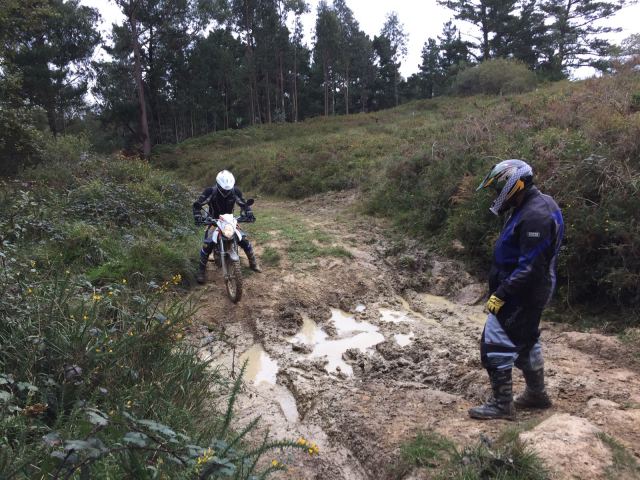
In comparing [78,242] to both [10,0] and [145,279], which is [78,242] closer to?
[145,279]

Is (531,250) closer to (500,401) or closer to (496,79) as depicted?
(500,401)

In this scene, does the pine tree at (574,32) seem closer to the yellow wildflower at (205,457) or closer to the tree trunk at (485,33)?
the tree trunk at (485,33)

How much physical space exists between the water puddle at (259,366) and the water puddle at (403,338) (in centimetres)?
155

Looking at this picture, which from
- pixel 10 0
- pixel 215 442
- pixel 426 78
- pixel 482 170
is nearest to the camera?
pixel 215 442

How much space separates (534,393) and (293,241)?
562 cm

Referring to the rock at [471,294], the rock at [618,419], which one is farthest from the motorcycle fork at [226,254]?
the rock at [618,419]

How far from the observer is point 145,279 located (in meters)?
5.78

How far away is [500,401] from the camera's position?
11.0ft

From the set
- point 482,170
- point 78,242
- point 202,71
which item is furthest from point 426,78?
point 78,242

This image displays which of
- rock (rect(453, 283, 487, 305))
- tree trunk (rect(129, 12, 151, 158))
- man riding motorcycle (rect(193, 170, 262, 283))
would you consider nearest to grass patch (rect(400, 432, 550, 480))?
rock (rect(453, 283, 487, 305))

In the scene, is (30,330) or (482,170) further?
(482,170)

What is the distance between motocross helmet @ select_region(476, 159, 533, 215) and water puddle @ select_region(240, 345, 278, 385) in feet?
9.28

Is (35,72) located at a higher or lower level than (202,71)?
lower

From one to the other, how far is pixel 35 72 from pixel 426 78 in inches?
1492
